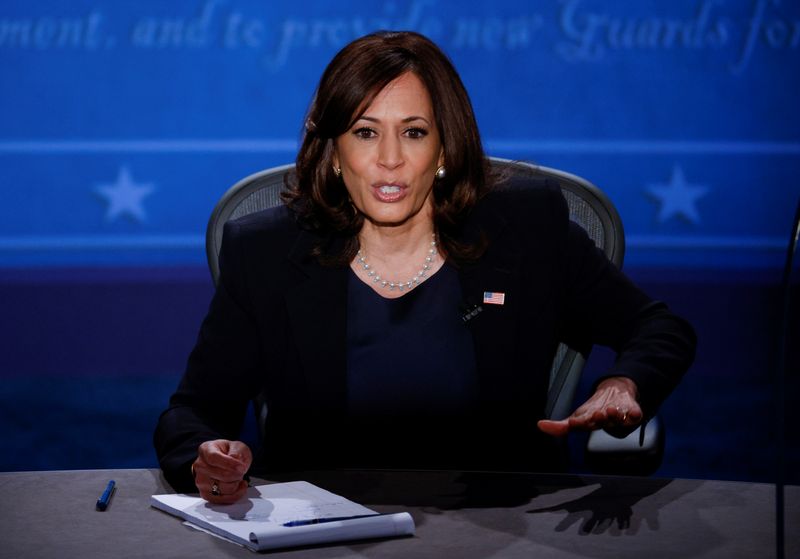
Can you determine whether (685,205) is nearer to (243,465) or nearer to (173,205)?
(173,205)

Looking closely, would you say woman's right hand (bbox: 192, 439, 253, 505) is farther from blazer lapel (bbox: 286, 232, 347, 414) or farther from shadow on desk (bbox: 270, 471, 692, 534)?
blazer lapel (bbox: 286, 232, 347, 414)

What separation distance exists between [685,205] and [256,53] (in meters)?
1.83

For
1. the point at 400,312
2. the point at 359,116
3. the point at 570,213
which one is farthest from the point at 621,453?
the point at 359,116

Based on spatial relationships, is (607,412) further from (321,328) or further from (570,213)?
(570,213)

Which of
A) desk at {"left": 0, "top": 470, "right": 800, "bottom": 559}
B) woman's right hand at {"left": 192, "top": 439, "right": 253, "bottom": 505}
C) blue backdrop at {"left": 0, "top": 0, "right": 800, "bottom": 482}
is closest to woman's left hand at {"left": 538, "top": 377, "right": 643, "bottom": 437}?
desk at {"left": 0, "top": 470, "right": 800, "bottom": 559}

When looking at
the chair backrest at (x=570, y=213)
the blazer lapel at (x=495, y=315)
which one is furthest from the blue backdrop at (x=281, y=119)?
the blazer lapel at (x=495, y=315)

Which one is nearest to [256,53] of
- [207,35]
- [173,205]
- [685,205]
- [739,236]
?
[207,35]

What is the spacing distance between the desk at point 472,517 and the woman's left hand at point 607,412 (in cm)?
7

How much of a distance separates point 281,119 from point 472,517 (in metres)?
3.30

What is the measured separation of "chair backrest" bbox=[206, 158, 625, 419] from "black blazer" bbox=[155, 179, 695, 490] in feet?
0.35

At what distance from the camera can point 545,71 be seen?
451cm

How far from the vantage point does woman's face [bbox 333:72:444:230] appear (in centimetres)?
184

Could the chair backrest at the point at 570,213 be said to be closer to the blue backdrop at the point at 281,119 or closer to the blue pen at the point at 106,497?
the blue pen at the point at 106,497

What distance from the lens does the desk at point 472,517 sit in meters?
1.22
